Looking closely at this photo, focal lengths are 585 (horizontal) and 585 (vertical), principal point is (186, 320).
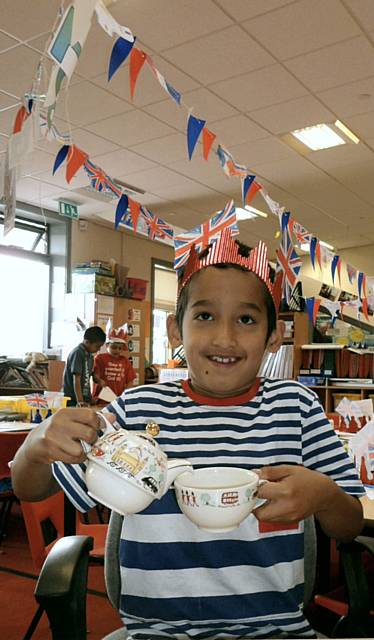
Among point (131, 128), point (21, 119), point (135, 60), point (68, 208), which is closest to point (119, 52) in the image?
point (135, 60)

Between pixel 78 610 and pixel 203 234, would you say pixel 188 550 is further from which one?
pixel 203 234

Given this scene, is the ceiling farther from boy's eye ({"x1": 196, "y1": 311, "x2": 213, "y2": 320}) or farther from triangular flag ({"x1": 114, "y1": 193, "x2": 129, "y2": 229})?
boy's eye ({"x1": 196, "y1": 311, "x2": 213, "y2": 320})

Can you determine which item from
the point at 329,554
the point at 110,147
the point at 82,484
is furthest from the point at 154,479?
the point at 110,147

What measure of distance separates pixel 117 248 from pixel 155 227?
231 inches

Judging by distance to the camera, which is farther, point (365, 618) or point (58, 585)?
point (365, 618)

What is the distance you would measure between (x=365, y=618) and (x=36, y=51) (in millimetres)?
4125

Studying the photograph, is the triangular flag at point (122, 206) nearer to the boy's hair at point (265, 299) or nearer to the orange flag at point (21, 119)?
the orange flag at point (21, 119)

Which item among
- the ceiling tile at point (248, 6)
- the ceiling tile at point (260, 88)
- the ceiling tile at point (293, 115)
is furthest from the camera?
the ceiling tile at point (293, 115)

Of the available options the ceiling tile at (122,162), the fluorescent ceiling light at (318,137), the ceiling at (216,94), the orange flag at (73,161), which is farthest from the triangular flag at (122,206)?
the ceiling tile at (122,162)

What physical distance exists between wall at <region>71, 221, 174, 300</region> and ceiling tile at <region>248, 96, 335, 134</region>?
4065mm

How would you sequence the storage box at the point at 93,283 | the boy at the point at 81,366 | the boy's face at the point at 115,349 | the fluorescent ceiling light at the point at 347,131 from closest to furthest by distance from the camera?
1. the fluorescent ceiling light at the point at 347,131
2. the boy at the point at 81,366
3. the boy's face at the point at 115,349
4. the storage box at the point at 93,283

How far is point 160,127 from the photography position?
5.40 m

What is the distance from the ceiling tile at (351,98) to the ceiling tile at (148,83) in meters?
1.13

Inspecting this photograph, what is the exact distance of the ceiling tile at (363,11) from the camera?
3.54 m
